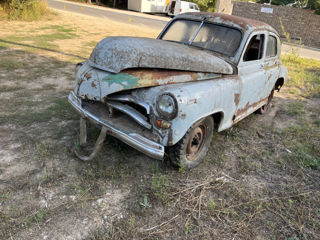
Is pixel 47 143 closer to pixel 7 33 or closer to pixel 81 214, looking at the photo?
pixel 81 214

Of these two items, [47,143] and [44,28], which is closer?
[47,143]

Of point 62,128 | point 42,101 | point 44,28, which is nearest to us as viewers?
point 62,128

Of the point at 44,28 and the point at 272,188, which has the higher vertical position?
the point at 44,28

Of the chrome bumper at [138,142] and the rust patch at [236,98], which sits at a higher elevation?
the rust patch at [236,98]

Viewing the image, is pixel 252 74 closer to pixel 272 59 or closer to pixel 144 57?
pixel 272 59

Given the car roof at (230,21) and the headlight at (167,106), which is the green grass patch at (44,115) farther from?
the car roof at (230,21)

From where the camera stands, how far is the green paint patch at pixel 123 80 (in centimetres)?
265

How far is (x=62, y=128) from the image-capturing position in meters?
Result: 3.81

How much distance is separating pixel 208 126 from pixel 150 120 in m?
0.93

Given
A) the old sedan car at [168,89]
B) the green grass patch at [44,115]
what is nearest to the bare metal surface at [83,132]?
the old sedan car at [168,89]

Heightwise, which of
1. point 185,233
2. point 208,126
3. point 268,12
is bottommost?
point 185,233

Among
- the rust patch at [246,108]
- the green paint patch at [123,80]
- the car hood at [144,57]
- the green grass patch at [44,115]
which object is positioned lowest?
the green grass patch at [44,115]

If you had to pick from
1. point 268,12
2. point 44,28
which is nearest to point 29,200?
point 44,28

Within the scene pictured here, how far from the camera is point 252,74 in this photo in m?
3.84
